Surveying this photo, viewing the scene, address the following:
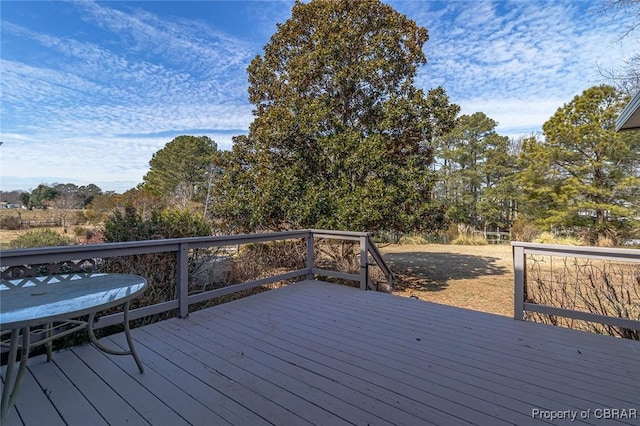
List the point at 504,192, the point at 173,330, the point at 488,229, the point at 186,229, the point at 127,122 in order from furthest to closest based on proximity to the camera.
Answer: the point at 488,229, the point at 504,192, the point at 127,122, the point at 186,229, the point at 173,330

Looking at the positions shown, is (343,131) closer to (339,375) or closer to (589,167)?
(339,375)

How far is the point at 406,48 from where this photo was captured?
760 centimetres

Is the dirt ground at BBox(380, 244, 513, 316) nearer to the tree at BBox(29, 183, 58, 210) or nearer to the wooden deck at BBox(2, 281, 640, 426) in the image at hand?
the wooden deck at BBox(2, 281, 640, 426)

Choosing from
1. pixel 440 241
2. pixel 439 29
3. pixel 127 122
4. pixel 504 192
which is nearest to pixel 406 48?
pixel 439 29

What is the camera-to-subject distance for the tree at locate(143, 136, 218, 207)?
20969 millimetres

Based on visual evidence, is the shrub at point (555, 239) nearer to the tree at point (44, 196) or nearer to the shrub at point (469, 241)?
the shrub at point (469, 241)

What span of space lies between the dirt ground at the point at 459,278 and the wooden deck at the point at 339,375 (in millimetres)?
3219

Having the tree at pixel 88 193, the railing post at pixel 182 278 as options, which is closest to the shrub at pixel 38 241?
the railing post at pixel 182 278

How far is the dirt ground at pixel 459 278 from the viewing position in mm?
6305

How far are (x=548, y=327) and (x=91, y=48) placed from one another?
7047 mm

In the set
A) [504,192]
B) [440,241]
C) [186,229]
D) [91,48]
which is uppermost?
[91,48]

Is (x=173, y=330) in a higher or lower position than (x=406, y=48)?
lower

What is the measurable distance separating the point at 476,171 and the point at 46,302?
879 inches

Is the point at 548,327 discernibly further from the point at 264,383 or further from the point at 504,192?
the point at 504,192
